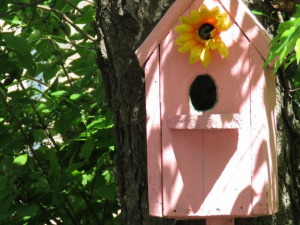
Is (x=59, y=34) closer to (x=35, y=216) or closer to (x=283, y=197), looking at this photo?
(x=35, y=216)

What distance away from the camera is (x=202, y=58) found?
2.42 meters

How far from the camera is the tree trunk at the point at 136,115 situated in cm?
274

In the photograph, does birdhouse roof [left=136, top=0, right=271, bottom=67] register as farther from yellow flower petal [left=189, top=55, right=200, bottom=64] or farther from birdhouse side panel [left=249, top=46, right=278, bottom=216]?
yellow flower petal [left=189, top=55, right=200, bottom=64]

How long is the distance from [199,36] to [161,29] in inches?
5.3

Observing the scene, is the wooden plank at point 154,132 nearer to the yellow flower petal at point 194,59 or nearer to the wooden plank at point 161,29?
the wooden plank at point 161,29

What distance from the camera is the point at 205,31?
2475 mm

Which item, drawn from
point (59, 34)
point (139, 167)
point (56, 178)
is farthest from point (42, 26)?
point (139, 167)

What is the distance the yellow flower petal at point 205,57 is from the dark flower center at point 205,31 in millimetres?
57

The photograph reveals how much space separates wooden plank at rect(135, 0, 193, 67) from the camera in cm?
248

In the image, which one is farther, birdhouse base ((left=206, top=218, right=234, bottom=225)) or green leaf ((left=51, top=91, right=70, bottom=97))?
green leaf ((left=51, top=91, right=70, bottom=97))

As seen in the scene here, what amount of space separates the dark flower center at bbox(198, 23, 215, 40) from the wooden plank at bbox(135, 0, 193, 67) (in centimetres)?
9

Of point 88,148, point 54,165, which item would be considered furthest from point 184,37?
point 54,165

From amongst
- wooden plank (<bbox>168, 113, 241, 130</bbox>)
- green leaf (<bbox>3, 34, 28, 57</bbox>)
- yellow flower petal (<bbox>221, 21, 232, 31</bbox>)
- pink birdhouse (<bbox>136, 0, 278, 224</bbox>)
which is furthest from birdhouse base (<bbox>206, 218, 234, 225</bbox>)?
green leaf (<bbox>3, 34, 28, 57</bbox>)

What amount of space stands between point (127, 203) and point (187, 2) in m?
0.84
